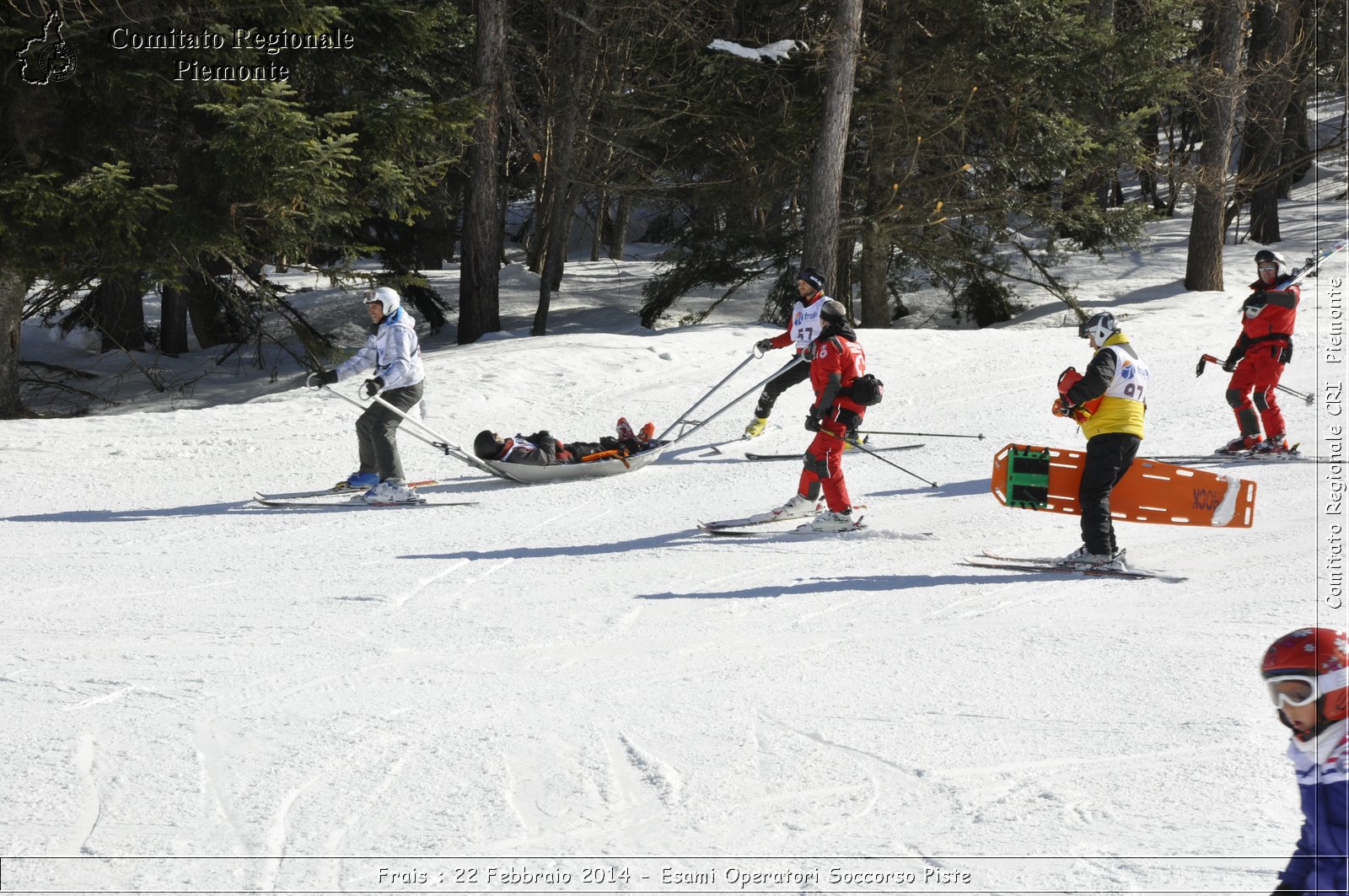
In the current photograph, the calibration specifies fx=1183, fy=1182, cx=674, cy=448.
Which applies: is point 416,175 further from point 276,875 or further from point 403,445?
point 276,875

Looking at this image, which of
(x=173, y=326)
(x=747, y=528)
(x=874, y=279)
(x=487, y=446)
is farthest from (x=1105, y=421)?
(x=173, y=326)

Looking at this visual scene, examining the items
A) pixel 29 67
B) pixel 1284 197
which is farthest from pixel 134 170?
pixel 1284 197

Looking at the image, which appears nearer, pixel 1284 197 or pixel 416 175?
pixel 416 175

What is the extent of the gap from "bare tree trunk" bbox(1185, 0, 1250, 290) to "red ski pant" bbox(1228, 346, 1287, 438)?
9415 millimetres

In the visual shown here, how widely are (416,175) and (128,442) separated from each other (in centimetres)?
545

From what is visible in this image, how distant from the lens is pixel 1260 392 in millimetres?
10570

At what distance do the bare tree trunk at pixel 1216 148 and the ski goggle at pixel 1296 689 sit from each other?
18.2m

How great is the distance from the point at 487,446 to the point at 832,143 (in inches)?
333

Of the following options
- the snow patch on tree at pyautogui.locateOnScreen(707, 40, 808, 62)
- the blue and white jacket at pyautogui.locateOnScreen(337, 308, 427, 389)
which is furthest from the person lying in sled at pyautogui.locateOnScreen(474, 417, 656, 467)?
the snow patch on tree at pyautogui.locateOnScreen(707, 40, 808, 62)

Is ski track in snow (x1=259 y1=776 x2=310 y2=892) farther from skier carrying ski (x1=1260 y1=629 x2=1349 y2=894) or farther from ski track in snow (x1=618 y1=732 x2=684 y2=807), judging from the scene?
skier carrying ski (x1=1260 y1=629 x2=1349 y2=894)

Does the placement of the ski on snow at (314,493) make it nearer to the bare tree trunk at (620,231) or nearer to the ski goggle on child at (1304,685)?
the ski goggle on child at (1304,685)

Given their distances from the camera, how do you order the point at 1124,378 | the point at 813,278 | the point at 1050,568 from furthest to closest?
the point at 813,278
the point at 1050,568
the point at 1124,378

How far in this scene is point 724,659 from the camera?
5961mm

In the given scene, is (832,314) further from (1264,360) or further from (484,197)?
(484,197)
